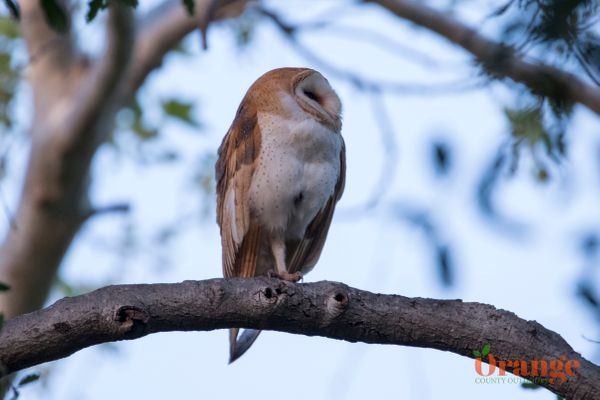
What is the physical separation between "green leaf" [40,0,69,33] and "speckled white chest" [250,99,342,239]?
60.6 inches

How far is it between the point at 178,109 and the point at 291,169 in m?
4.76

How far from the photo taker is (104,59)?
706 centimetres

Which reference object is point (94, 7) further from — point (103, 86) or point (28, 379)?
point (103, 86)

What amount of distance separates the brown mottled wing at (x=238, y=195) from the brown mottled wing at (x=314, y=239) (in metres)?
0.24

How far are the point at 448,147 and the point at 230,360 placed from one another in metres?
2.46

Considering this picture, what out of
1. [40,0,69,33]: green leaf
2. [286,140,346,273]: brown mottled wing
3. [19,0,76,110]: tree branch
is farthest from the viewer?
[19,0,76,110]: tree branch

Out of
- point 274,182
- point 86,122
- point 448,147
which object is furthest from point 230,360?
point 86,122

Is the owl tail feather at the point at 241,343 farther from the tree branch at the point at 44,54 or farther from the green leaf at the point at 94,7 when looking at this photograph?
the tree branch at the point at 44,54

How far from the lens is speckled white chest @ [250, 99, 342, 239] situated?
4422 millimetres

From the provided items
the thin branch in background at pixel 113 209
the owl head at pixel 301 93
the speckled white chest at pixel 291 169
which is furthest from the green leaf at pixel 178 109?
the speckled white chest at pixel 291 169

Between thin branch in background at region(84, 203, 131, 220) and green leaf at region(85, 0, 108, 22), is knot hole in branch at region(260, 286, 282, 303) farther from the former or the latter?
thin branch in background at region(84, 203, 131, 220)

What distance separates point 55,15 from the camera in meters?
3.01

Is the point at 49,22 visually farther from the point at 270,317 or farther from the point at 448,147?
the point at 448,147

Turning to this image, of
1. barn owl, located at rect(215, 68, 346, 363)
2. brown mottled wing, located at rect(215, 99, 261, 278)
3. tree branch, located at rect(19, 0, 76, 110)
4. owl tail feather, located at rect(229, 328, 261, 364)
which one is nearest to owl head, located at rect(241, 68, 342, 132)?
barn owl, located at rect(215, 68, 346, 363)
